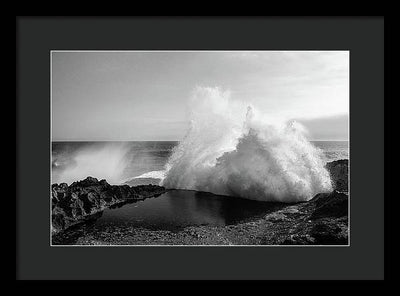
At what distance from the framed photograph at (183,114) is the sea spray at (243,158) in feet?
0.64

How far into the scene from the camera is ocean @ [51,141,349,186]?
12.5 feet

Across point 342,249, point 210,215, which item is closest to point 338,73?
point 342,249

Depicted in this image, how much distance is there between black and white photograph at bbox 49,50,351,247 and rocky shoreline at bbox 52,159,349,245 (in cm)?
1

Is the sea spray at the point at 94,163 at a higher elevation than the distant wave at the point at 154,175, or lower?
higher

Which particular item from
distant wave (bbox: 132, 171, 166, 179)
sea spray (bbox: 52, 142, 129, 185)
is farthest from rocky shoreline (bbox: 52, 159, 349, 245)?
distant wave (bbox: 132, 171, 166, 179)

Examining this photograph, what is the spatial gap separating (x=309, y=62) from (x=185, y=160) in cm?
246

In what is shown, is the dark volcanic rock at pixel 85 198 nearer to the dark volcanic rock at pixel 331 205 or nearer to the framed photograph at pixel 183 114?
the framed photograph at pixel 183 114

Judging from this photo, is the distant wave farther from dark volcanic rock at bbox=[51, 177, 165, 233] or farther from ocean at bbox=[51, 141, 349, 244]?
dark volcanic rock at bbox=[51, 177, 165, 233]

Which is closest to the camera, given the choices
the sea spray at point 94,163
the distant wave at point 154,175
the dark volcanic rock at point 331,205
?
the dark volcanic rock at point 331,205

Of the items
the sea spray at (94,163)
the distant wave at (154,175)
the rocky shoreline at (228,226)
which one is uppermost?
A: the sea spray at (94,163)

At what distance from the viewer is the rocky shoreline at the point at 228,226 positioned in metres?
3.64

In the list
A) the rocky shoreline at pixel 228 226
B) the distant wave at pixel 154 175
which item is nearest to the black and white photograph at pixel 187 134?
the rocky shoreline at pixel 228 226

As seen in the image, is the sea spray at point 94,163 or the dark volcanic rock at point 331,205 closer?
the dark volcanic rock at point 331,205

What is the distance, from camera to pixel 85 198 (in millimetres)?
4125
